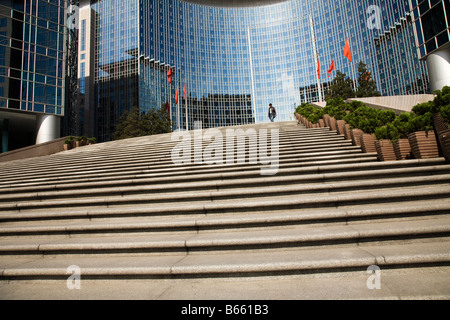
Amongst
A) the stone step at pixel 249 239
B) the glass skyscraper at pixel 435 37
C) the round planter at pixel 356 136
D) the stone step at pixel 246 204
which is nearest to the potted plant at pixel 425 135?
the stone step at pixel 246 204

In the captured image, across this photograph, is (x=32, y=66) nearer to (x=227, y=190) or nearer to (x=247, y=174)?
(x=247, y=174)

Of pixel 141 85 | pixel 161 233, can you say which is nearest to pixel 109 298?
pixel 161 233

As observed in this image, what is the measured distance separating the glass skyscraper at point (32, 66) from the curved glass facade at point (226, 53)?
131ft

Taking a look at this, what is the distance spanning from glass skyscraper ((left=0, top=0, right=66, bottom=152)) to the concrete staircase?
2681 cm

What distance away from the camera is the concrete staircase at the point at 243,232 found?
294 centimetres

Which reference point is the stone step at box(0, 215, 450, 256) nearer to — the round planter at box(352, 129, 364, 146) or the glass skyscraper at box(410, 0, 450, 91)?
the round planter at box(352, 129, 364, 146)

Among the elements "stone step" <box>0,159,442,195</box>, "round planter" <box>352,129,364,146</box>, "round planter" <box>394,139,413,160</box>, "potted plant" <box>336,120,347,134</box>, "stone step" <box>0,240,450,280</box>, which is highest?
"potted plant" <box>336,120,347,134</box>

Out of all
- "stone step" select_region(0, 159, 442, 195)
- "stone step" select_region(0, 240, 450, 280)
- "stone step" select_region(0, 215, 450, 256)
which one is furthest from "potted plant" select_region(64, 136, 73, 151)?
"stone step" select_region(0, 240, 450, 280)

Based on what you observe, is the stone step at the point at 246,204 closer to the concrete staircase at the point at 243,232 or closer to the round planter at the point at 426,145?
the concrete staircase at the point at 243,232

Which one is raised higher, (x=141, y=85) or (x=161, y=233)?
(x=141, y=85)

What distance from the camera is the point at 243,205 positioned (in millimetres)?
4656

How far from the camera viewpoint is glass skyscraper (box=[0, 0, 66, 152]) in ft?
86.8
